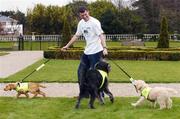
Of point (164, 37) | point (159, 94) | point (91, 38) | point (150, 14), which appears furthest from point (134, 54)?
point (150, 14)

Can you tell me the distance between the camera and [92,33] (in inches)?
408

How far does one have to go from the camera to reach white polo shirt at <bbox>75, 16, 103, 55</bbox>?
10328mm

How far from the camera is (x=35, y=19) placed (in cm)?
6431

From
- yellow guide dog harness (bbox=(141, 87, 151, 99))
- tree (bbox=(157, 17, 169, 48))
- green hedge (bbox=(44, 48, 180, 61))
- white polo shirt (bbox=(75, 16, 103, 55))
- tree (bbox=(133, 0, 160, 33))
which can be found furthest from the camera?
tree (bbox=(133, 0, 160, 33))

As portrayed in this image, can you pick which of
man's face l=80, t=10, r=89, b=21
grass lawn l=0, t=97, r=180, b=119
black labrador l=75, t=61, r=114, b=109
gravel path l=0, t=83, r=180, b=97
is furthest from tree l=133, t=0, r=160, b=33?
black labrador l=75, t=61, r=114, b=109

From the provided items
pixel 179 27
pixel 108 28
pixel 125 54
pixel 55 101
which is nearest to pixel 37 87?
pixel 55 101

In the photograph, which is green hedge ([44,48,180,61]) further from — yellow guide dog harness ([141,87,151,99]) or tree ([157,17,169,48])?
yellow guide dog harness ([141,87,151,99])

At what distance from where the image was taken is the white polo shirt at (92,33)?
33.9 ft

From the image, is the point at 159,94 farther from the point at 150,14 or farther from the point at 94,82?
the point at 150,14

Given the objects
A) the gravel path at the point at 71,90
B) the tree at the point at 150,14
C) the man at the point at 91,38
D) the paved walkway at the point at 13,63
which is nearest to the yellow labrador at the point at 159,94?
the man at the point at 91,38

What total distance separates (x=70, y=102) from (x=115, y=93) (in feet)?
7.46

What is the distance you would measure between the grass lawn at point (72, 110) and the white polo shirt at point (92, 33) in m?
1.16

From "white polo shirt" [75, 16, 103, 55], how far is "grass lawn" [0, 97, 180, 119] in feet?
3.81

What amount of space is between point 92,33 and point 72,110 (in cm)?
169
